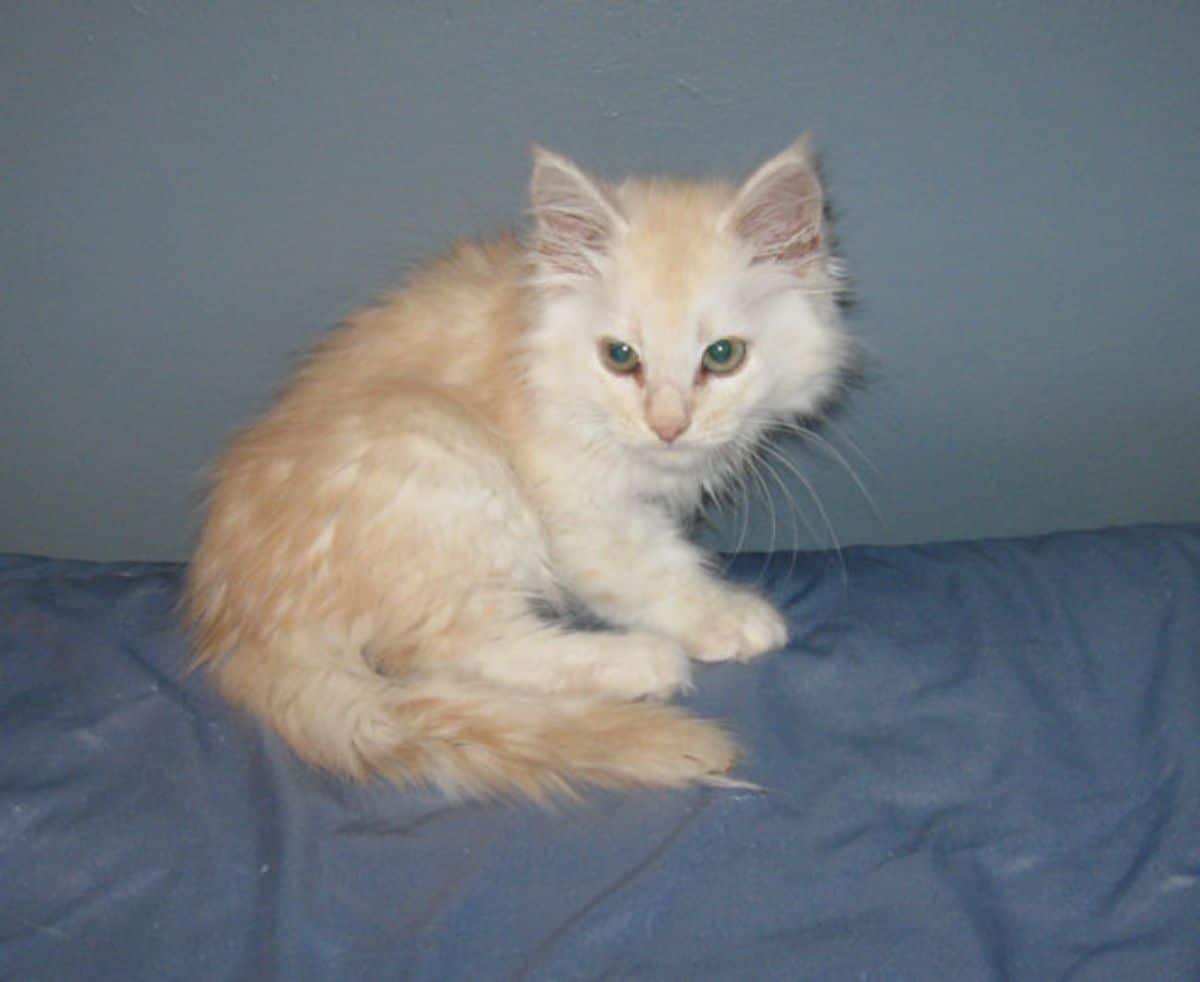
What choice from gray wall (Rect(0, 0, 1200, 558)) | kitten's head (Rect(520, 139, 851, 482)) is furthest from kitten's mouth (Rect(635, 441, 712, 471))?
gray wall (Rect(0, 0, 1200, 558))

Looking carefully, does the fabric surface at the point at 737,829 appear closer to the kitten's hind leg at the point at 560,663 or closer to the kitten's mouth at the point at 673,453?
the kitten's hind leg at the point at 560,663

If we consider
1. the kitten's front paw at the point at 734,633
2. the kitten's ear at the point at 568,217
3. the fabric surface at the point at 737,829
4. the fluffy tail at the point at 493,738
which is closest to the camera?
the fabric surface at the point at 737,829

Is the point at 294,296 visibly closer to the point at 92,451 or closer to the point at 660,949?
the point at 92,451

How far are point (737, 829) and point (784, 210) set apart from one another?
905 millimetres

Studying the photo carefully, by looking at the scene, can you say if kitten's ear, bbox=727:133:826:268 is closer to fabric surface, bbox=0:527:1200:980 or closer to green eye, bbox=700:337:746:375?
green eye, bbox=700:337:746:375

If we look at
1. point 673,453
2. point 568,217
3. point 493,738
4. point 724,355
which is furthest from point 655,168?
point 493,738

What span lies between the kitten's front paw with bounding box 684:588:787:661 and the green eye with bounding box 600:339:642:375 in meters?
0.47

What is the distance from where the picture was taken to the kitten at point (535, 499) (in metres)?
1.50

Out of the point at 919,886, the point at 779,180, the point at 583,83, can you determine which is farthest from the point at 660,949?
the point at 583,83

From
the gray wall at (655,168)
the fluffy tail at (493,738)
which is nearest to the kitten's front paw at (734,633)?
the fluffy tail at (493,738)

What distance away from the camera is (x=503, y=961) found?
1.24 m

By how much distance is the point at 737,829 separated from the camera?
1410 millimetres

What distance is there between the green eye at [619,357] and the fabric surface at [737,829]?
532 mm

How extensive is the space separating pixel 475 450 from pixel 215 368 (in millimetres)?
832
